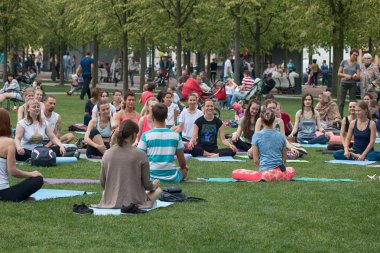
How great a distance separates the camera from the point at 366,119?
17453 mm

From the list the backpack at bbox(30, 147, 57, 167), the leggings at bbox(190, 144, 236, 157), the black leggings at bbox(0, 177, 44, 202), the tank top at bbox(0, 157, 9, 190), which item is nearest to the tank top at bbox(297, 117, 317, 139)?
the leggings at bbox(190, 144, 236, 157)

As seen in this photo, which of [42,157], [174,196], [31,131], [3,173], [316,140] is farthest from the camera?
[316,140]

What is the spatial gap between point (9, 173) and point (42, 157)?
446 centimetres

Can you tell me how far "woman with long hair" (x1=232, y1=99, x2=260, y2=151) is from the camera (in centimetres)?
1825

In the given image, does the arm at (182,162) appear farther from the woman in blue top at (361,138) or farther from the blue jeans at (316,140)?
the blue jeans at (316,140)

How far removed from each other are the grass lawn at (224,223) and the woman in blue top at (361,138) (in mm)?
3654

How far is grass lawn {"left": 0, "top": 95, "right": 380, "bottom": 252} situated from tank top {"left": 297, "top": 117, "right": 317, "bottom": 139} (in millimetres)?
7518

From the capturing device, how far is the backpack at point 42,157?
→ 1578cm

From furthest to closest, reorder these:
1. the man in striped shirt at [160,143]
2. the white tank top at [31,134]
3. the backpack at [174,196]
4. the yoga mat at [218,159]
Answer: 1. the yoga mat at [218,159]
2. the white tank top at [31,134]
3. the man in striped shirt at [160,143]
4. the backpack at [174,196]

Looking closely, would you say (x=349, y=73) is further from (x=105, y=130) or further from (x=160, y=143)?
(x=160, y=143)

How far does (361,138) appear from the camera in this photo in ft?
57.6

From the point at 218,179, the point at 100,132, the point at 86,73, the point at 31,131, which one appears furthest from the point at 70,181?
the point at 86,73

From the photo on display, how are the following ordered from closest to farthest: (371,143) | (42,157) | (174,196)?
1. (174,196)
2. (42,157)
3. (371,143)

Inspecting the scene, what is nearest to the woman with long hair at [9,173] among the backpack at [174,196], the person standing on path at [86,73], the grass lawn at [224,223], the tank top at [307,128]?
the grass lawn at [224,223]
